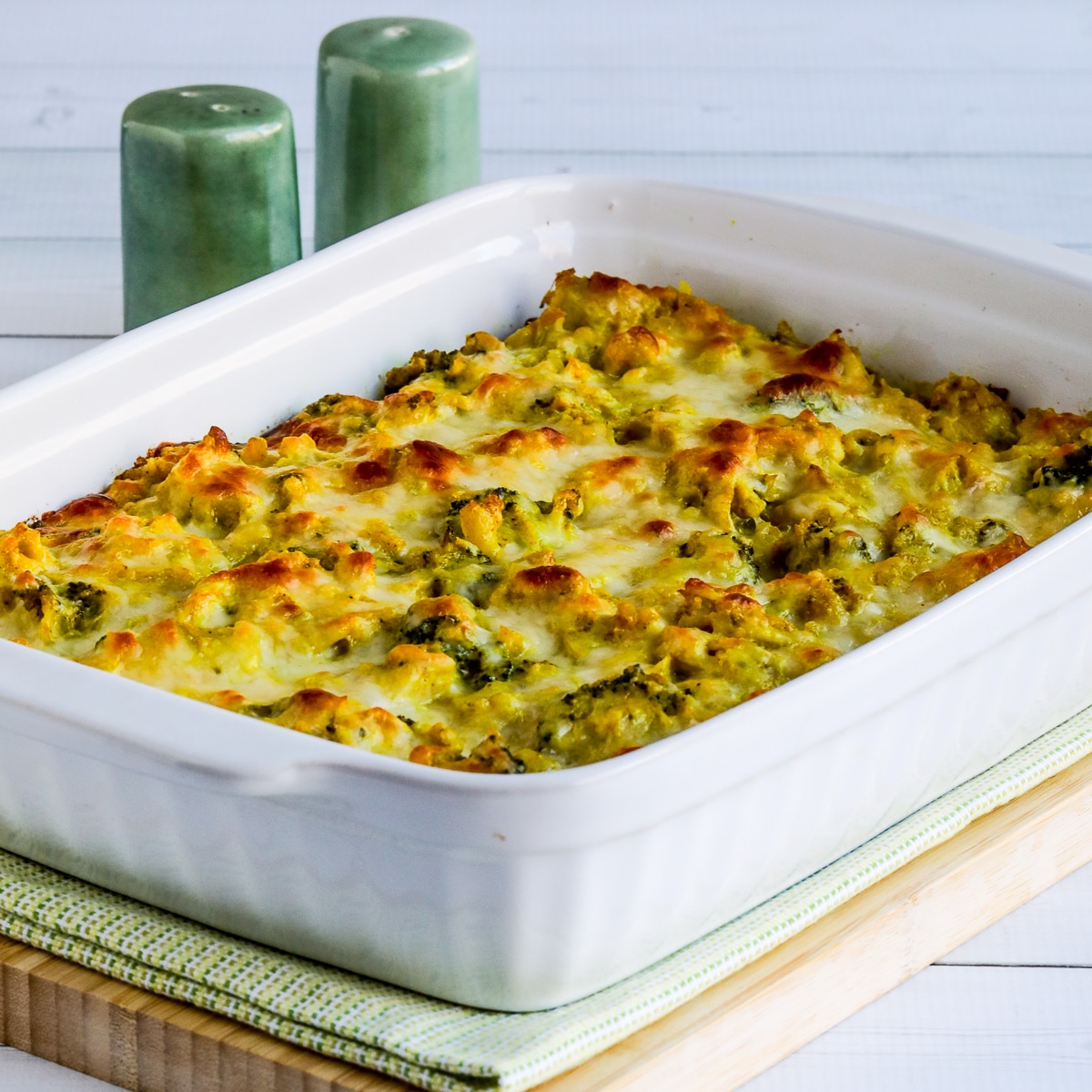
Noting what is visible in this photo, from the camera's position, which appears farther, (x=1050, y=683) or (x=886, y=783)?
(x=1050, y=683)

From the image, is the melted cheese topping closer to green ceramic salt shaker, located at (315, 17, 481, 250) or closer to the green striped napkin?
the green striped napkin

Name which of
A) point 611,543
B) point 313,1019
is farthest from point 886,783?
point 313,1019

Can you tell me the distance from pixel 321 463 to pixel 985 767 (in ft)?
2.61

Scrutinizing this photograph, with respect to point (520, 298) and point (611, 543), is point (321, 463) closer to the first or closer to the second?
point (611, 543)

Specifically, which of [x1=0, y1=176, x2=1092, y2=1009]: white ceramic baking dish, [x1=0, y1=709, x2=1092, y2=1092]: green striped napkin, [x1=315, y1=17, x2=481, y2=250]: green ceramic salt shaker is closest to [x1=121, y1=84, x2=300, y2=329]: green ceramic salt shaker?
[x1=315, y1=17, x2=481, y2=250]: green ceramic salt shaker

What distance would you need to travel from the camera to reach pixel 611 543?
6.99 feet

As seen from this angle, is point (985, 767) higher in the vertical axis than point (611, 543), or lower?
lower

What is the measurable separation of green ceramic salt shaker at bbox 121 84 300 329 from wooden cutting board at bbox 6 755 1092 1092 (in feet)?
4.18

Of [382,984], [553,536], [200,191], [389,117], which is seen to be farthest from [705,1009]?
[389,117]

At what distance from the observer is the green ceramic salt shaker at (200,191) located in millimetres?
2795

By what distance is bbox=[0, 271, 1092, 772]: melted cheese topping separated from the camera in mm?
1859

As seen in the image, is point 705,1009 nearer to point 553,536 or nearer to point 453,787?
point 453,787

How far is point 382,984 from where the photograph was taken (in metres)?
1.76

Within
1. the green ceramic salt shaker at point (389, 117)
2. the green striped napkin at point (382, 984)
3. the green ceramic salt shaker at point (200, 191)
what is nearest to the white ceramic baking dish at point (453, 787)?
the green striped napkin at point (382, 984)
